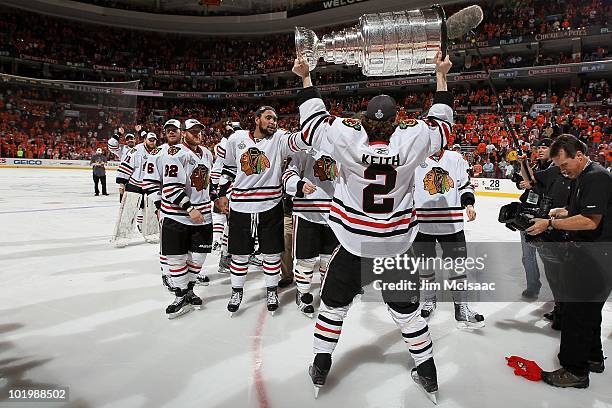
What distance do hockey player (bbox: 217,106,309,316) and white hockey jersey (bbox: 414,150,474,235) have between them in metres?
1.06

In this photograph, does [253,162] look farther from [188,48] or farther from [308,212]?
[188,48]

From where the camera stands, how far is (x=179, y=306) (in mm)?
3709

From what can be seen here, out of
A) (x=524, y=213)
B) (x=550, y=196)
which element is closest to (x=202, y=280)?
(x=524, y=213)

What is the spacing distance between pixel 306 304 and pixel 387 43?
2.40 metres

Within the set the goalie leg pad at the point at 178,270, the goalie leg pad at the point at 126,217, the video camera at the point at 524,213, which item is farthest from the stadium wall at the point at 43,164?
the video camera at the point at 524,213

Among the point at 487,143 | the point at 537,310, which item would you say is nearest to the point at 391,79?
the point at 487,143

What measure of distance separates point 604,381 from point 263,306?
8.57 feet

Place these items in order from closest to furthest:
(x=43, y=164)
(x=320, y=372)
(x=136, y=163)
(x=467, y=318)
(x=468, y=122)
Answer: (x=320, y=372)
(x=467, y=318)
(x=136, y=163)
(x=43, y=164)
(x=468, y=122)

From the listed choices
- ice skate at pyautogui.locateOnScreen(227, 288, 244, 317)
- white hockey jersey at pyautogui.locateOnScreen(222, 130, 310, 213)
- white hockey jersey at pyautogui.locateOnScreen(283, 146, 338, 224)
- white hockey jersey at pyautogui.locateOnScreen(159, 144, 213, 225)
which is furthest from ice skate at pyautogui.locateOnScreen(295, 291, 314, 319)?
white hockey jersey at pyautogui.locateOnScreen(159, 144, 213, 225)

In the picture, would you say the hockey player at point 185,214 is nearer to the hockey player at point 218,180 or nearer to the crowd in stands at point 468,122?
the hockey player at point 218,180

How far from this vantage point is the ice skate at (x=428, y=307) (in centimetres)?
371

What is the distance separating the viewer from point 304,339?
3.22 metres

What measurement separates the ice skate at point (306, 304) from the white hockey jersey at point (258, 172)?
88 cm

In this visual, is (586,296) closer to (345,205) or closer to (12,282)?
(345,205)
